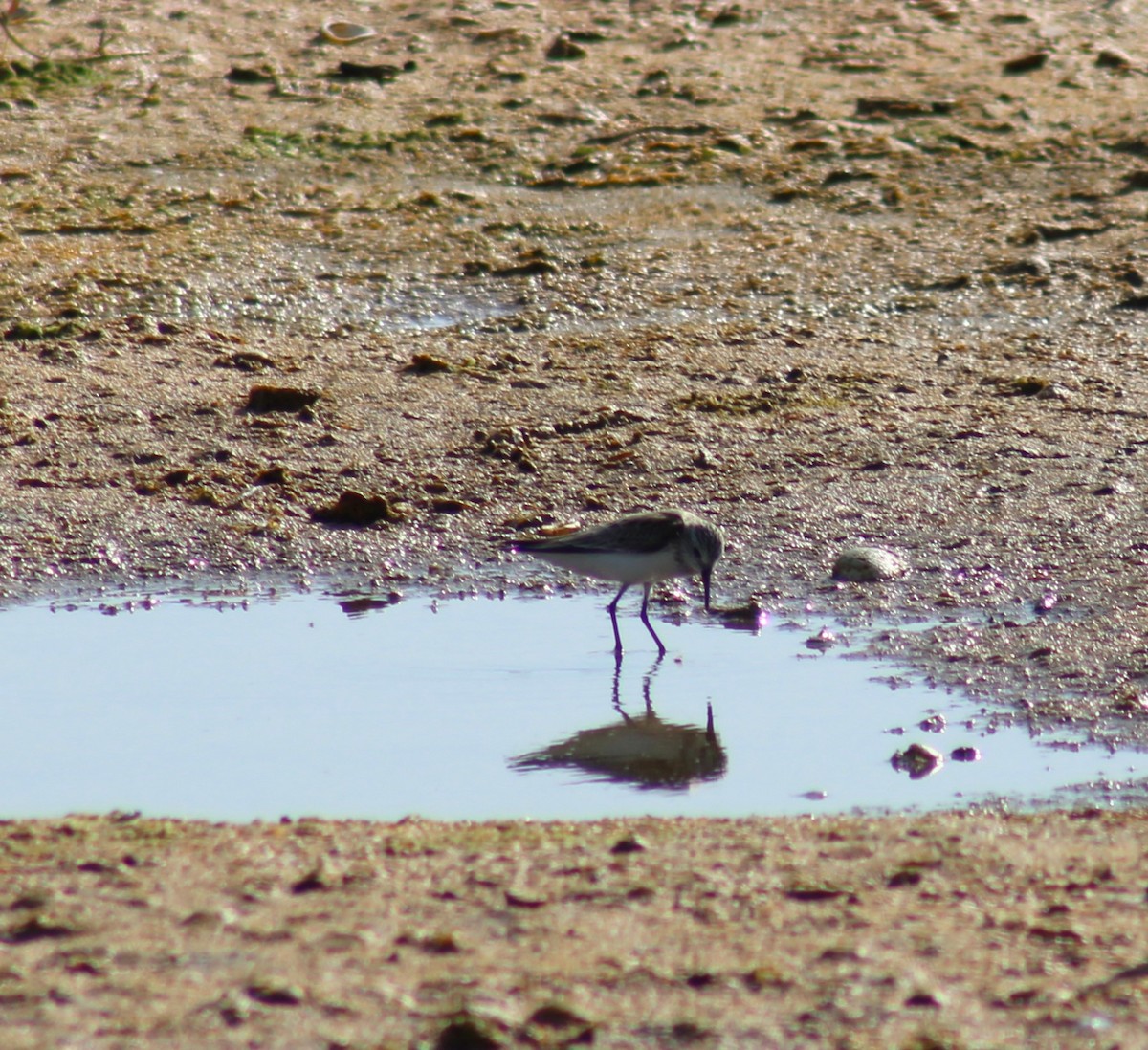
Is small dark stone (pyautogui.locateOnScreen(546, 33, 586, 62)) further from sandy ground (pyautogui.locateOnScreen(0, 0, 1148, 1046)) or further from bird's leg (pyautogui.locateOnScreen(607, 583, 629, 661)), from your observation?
bird's leg (pyautogui.locateOnScreen(607, 583, 629, 661))

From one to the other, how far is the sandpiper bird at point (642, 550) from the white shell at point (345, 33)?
28.4ft

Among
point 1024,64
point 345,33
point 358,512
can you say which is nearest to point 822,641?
point 358,512

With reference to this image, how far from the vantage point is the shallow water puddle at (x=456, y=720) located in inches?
225

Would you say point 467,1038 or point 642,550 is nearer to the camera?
point 467,1038

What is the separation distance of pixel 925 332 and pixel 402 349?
9.43 feet

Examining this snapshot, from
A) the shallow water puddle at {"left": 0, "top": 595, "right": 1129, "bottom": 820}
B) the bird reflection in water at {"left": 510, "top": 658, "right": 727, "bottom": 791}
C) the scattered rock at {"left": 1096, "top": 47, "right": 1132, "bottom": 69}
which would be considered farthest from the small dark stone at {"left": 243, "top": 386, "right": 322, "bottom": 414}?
the scattered rock at {"left": 1096, "top": 47, "right": 1132, "bottom": 69}

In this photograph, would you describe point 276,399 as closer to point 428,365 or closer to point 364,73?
point 428,365

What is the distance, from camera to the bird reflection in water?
5.96 m

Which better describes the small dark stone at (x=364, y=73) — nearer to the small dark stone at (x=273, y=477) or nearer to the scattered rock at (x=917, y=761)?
the small dark stone at (x=273, y=477)

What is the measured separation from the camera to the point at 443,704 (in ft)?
21.4

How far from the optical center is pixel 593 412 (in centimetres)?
952

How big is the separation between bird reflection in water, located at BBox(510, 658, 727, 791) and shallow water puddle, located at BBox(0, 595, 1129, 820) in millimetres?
10

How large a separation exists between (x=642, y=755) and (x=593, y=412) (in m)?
3.56

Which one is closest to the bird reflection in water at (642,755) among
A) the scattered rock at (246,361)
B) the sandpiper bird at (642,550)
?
the sandpiper bird at (642,550)
